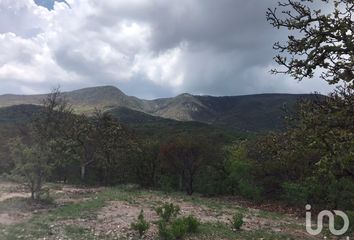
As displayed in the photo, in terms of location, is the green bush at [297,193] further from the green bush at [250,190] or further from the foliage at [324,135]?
the foliage at [324,135]

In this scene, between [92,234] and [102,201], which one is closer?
[92,234]

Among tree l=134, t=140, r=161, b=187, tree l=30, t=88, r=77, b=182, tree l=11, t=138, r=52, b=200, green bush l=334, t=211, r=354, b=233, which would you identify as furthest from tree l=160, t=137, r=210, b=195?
green bush l=334, t=211, r=354, b=233

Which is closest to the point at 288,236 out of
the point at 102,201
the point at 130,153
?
the point at 102,201

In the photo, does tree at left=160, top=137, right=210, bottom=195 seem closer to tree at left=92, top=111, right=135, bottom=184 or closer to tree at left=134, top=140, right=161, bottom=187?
tree at left=134, top=140, right=161, bottom=187

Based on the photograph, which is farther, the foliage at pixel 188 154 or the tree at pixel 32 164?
the foliage at pixel 188 154

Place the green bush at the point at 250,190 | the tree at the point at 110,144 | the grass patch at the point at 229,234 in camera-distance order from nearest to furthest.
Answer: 1. the grass patch at the point at 229,234
2. the green bush at the point at 250,190
3. the tree at the point at 110,144

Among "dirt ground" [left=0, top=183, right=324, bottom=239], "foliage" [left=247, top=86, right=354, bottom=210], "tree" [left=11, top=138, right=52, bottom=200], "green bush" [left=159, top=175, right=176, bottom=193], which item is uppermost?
"foliage" [left=247, top=86, right=354, bottom=210]

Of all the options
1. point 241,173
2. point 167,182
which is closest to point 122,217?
point 241,173

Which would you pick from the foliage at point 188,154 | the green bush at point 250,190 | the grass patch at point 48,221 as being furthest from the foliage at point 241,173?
the grass patch at point 48,221

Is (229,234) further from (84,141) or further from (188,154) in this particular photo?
(84,141)

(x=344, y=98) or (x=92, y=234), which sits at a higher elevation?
(x=344, y=98)

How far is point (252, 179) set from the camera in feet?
119

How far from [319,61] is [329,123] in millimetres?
1661

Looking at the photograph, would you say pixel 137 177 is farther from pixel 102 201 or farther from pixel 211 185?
pixel 102 201
